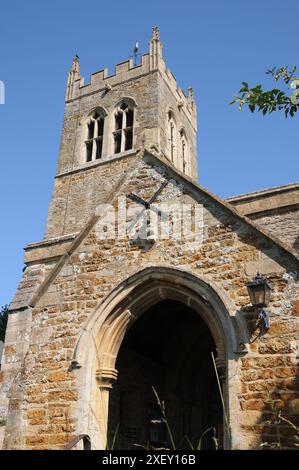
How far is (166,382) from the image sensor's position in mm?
11375

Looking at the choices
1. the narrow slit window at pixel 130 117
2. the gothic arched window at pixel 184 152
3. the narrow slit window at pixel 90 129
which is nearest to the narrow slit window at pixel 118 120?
the narrow slit window at pixel 130 117

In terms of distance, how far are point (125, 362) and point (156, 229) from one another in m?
3.52

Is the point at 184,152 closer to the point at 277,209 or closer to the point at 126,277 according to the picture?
the point at 277,209

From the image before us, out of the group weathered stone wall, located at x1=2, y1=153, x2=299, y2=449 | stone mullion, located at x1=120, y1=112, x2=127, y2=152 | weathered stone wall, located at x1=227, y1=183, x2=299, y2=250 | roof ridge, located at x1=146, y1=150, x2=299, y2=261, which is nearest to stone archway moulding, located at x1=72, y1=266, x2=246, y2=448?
weathered stone wall, located at x1=2, y1=153, x2=299, y2=449

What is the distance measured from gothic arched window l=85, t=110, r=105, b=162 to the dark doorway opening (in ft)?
59.3

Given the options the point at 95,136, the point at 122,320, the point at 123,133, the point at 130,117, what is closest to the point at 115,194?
the point at 122,320

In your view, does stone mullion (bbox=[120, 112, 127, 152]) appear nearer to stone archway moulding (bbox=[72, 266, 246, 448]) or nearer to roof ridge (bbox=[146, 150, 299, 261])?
roof ridge (bbox=[146, 150, 299, 261])

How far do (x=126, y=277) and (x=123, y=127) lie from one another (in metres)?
21.0

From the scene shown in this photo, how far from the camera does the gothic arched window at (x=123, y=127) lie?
2730 centimetres

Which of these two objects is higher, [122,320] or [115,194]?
[115,194]

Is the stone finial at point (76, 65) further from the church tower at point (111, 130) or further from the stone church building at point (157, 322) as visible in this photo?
the stone church building at point (157, 322)

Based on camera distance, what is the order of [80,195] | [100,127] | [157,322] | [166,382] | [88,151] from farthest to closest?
Result: 1. [100,127]
2. [88,151]
3. [80,195]
4. [166,382]
5. [157,322]

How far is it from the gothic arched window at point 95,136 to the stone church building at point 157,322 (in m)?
18.4

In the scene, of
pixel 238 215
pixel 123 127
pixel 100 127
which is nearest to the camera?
pixel 238 215
